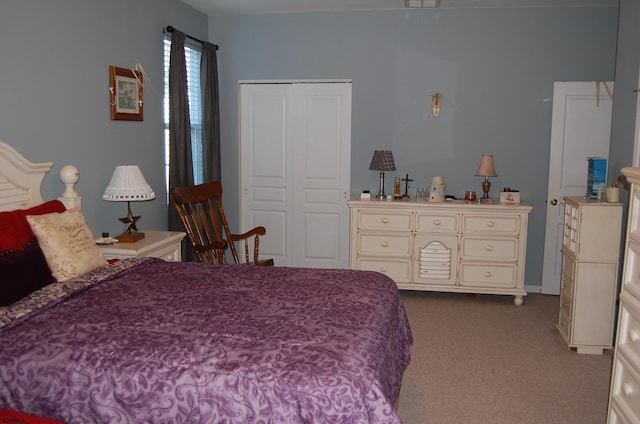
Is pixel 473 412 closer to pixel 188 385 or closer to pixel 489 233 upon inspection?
pixel 188 385

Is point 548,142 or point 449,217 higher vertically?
point 548,142

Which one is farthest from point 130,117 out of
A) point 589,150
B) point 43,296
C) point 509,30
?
point 589,150

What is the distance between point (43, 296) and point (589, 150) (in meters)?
4.67

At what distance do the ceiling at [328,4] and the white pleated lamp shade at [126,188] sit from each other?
2.08 m

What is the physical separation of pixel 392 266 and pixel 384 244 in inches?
8.5

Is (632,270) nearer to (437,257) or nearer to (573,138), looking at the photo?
(437,257)

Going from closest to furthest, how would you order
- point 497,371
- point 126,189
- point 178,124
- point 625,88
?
1. point 497,371
2. point 126,189
3. point 625,88
4. point 178,124

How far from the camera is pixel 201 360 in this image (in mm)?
1963

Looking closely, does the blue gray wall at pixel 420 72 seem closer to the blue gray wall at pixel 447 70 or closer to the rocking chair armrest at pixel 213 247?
the blue gray wall at pixel 447 70

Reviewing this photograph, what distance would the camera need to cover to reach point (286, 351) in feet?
6.56

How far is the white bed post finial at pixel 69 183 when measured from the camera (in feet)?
11.2

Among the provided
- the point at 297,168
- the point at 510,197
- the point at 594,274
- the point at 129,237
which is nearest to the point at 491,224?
the point at 510,197

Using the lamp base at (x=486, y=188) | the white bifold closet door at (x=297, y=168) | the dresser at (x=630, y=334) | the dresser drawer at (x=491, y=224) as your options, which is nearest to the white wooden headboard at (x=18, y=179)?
the white bifold closet door at (x=297, y=168)

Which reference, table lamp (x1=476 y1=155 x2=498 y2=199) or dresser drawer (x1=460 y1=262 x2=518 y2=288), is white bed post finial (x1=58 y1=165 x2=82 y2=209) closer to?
dresser drawer (x1=460 y1=262 x2=518 y2=288)
